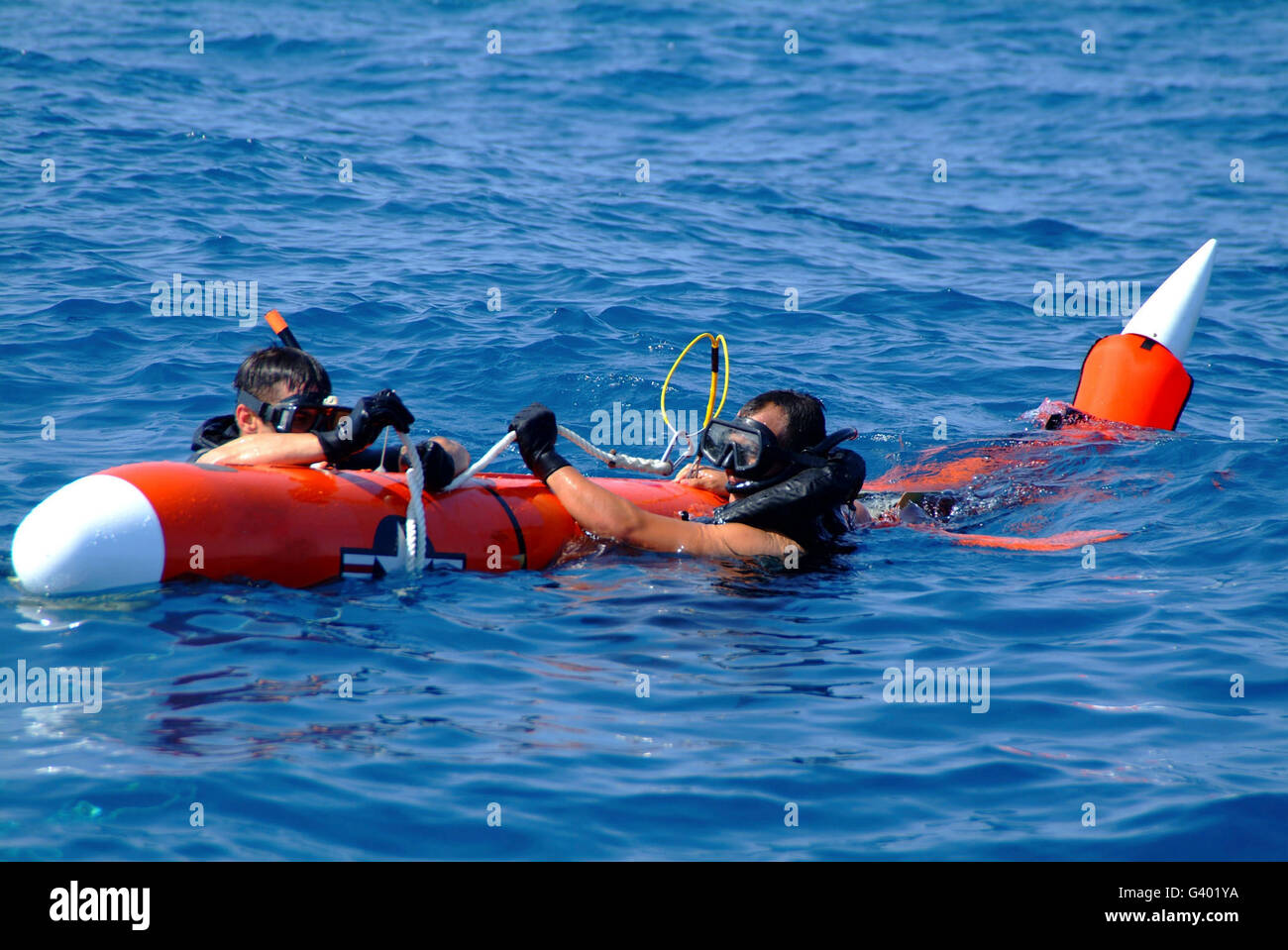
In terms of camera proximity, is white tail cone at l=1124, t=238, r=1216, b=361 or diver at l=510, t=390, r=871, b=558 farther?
white tail cone at l=1124, t=238, r=1216, b=361

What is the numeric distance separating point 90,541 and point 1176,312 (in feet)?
21.4

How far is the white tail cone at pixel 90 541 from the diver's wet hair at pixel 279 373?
75 centimetres

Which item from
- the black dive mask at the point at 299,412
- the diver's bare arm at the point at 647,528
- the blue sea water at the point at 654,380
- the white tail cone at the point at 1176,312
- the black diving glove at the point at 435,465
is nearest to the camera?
the blue sea water at the point at 654,380

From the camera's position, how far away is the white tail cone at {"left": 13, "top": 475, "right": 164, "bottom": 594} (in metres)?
4.41

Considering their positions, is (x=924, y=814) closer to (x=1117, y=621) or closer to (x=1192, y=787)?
(x=1192, y=787)

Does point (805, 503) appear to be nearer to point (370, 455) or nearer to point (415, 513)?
point (415, 513)

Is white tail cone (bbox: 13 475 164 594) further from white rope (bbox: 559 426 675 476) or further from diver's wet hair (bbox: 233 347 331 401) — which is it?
white rope (bbox: 559 426 675 476)

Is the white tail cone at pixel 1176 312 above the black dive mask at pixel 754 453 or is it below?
above

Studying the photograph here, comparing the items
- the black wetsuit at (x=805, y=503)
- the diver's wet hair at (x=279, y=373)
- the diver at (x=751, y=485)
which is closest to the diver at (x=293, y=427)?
the diver's wet hair at (x=279, y=373)

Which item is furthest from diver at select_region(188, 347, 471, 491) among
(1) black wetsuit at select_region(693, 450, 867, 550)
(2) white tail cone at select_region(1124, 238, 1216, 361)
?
(2) white tail cone at select_region(1124, 238, 1216, 361)

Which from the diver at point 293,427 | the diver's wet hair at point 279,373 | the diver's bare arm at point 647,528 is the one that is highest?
the diver's wet hair at point 279,373

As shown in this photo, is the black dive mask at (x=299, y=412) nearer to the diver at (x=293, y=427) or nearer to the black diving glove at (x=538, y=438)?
the diver at (x=293, y=427)

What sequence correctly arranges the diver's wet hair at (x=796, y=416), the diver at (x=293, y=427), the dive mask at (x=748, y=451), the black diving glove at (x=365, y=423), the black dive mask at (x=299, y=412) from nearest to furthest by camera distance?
1. the black diving glove at (x=365, y=423)
2. the diver at (x=293, y=427)
3. the black dive mask at (x=299, y=412)
4. the dive mask at (x=748, y=451)
5. the diver's wet hair at (x=796, y=416)

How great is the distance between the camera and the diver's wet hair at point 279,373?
5.05m
